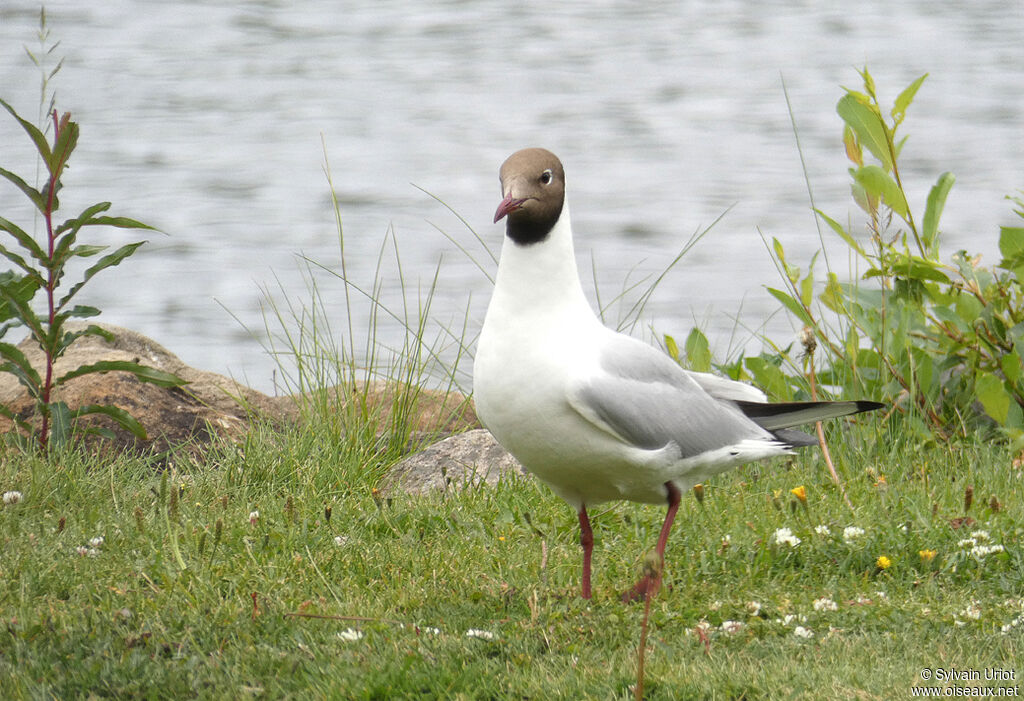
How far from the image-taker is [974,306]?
17.5 feet

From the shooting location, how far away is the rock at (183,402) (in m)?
5.41

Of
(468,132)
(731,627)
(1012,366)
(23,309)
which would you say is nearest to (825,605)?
(731,627)

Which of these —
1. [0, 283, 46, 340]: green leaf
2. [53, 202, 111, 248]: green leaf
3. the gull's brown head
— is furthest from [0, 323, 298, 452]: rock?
the gull's brown head

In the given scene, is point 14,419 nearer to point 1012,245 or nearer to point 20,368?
point 20,368

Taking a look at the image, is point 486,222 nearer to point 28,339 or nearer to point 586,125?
point 586,125

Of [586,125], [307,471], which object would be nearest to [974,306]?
[307,471]

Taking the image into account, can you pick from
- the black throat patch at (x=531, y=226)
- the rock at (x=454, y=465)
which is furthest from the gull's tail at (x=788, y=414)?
the rock at (x=454, y=465)

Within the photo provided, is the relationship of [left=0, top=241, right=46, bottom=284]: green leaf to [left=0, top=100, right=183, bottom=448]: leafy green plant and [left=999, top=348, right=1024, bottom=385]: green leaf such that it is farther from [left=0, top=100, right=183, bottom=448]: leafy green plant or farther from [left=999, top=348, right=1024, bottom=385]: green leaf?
[left=999, top=348, right=1024, bottom=385]: green leaf

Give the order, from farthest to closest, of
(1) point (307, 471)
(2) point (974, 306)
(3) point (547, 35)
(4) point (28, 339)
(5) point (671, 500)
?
(3) point (547, 35) → (4) point (28, 339) → (2) point (974, 306) → (1) point (307, 471) → (5) point (671, 500)

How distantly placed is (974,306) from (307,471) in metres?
2.85

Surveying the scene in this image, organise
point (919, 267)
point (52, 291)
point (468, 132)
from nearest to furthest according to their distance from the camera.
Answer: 1. point (52, 291)
2. point (919, 267)
3. point (468, 132)

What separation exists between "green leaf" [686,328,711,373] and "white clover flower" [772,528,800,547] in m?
1.61

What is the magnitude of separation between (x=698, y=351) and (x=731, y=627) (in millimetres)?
2269

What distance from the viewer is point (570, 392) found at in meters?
3.56
